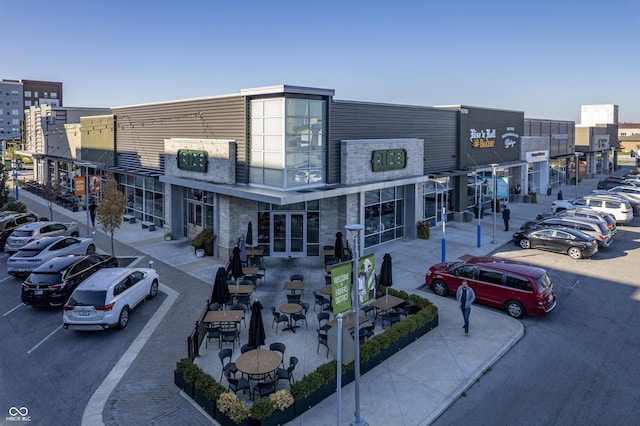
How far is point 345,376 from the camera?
12.1 meters

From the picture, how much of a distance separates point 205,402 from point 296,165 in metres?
13.4

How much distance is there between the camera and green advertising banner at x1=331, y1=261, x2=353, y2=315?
9.83 meters

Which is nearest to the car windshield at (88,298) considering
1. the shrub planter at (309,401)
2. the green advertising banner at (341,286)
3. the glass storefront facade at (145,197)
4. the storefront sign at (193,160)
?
the shrub planter at (309,401)

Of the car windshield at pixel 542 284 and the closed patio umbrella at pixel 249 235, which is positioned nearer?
the car windshield at pixel 542 284

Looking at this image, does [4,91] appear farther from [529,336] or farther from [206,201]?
[529,336]

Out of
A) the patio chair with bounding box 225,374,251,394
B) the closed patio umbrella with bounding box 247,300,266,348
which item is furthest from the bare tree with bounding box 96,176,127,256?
the patio chair with bounding box 225,374,251,394

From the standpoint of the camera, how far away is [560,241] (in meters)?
24.7

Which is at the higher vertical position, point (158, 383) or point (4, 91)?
point (4, 91)

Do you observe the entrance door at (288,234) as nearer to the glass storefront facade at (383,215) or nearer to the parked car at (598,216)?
the glass storefront facade at (383,215)

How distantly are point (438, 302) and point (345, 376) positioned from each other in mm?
7297

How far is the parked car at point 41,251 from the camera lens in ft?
68.6

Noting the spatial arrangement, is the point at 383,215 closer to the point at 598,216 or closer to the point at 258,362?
the point at 598,216

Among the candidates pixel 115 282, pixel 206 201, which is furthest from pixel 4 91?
pixel 115 282

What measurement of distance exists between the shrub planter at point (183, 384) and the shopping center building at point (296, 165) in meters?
9.52
